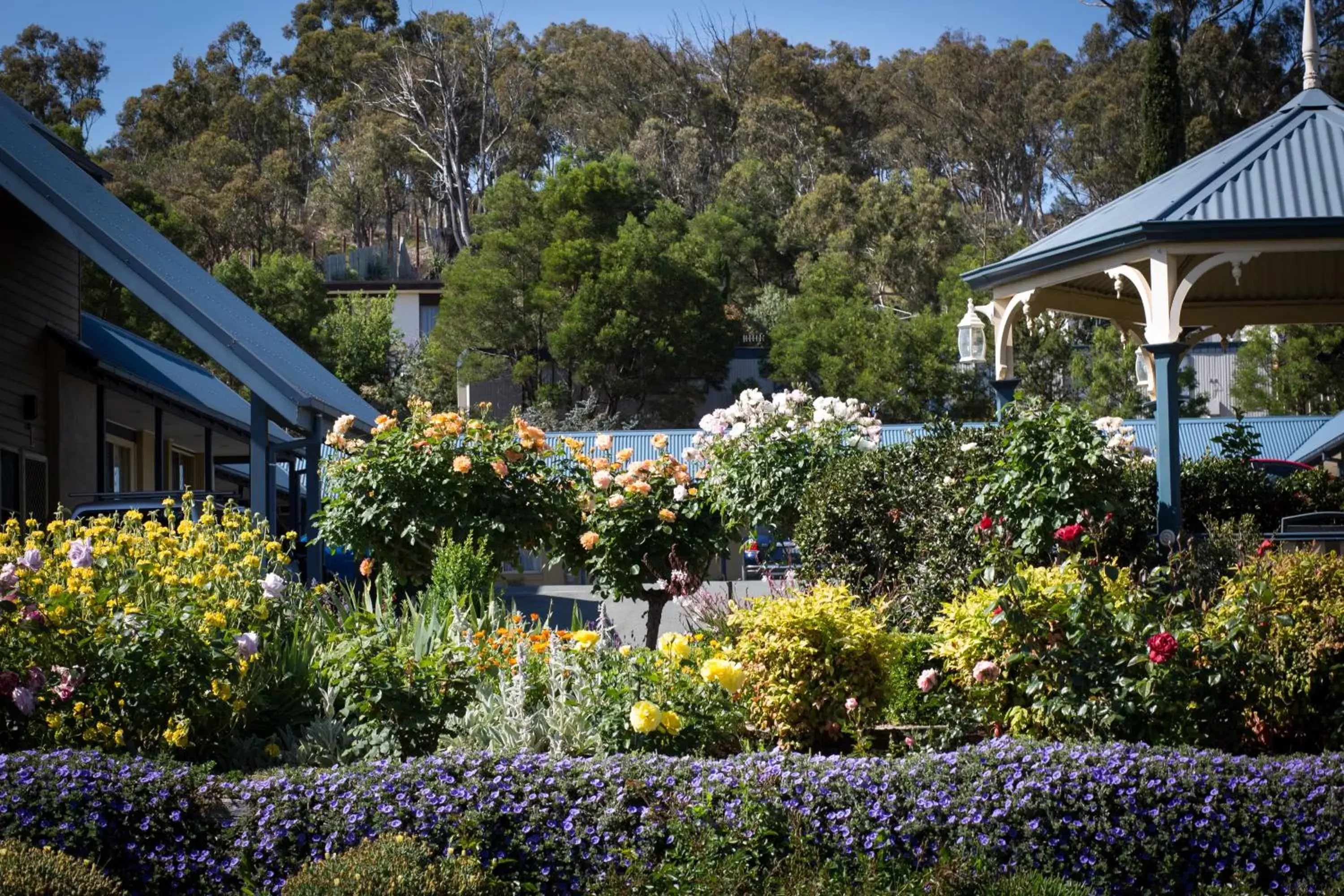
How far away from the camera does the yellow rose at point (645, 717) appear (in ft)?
19.0

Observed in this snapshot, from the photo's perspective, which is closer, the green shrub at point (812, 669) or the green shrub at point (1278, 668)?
the green shrub at point (1278, 668)

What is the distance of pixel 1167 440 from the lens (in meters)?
9.00

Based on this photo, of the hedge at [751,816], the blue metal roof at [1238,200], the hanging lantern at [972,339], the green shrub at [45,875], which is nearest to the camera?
the green shrub at [45,875]

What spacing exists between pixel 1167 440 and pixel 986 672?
12.1ft

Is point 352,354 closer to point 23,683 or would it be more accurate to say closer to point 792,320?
point 792,320

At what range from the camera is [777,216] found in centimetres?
4756

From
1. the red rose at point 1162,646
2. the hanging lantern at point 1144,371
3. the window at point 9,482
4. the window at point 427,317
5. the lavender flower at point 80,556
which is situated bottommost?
the red rose at point 1162,646

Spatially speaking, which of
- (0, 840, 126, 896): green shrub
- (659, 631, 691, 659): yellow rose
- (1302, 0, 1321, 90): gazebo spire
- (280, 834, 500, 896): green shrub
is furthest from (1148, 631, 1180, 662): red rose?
(1302, 0, 1321, 90): gazebo spire

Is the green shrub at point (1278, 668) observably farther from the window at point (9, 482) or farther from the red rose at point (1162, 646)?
the window at point (9, 482)

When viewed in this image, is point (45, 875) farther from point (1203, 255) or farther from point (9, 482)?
point (9, 482)

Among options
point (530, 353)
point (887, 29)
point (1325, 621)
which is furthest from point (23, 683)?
point (887, 29)

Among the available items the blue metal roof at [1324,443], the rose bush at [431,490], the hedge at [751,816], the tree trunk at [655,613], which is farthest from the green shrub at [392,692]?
the blue metal roof at [1324,443]

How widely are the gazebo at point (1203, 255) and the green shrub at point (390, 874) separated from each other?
5268 millimetres

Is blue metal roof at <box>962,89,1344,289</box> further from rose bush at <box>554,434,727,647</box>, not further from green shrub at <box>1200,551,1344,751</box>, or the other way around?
green shrub at <box>1200,551,1344,751</box>
